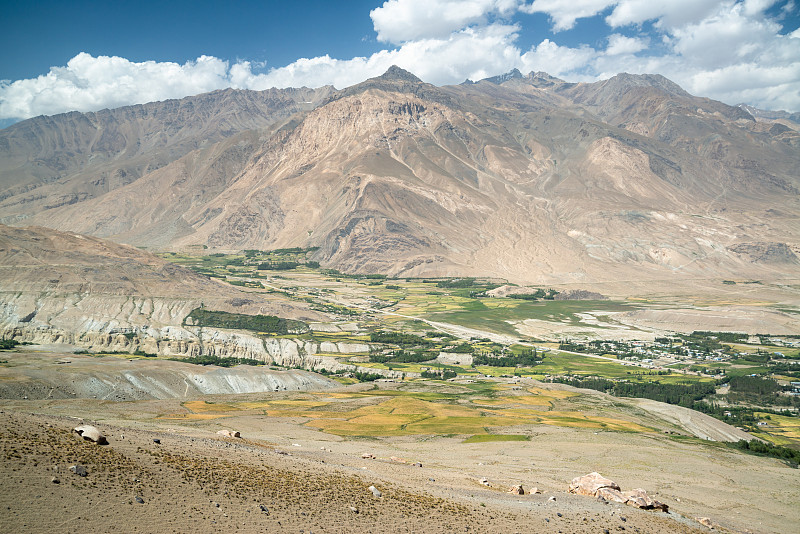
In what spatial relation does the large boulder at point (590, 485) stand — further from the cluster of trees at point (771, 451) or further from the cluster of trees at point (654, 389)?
the cluster of trees at point (654, 389)

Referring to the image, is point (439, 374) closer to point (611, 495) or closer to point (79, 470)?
point (611, 495)

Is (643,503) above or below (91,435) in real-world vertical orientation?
below

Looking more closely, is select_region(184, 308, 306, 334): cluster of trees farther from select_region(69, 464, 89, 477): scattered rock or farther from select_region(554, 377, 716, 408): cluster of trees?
select_region(69, 464, 89, 477): scattered rock

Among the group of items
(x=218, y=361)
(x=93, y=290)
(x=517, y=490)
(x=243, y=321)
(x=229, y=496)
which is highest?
(x=93, y=290)

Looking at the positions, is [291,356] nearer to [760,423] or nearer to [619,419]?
[619,419]

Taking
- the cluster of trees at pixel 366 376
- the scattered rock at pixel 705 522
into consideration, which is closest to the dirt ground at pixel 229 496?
the scattered rock at pixel 705 522

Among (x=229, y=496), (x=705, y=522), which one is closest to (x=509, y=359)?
(x=705, y=522)
